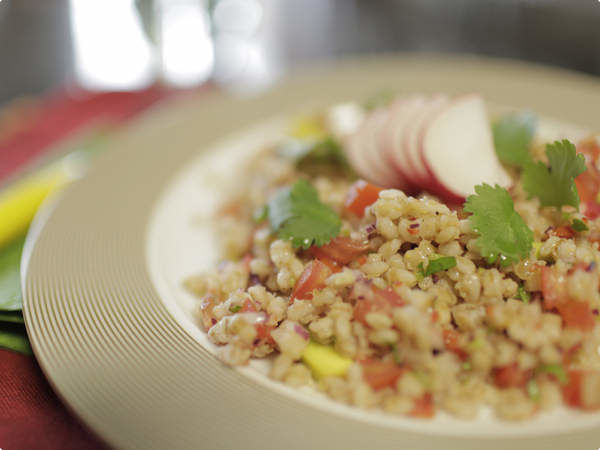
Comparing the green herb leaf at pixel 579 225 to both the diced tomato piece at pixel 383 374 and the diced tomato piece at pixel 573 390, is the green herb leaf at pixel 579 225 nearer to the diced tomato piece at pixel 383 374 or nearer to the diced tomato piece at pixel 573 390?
the diced tomato piece at pixel 573 390

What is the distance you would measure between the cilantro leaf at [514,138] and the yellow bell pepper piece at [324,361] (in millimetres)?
1556

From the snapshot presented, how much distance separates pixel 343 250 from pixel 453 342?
2.17ft

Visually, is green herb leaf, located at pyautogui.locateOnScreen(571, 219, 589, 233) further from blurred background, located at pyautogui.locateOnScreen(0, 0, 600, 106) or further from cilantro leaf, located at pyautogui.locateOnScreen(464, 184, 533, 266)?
blurred background, located at pyautogui.locateOnScreen(0, 0, 600, 106)

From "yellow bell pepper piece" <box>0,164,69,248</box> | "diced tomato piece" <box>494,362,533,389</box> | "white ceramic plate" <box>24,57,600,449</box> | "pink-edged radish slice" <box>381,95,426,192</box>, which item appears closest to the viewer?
"white ceramic plate" <box>24,57,600,449</box>

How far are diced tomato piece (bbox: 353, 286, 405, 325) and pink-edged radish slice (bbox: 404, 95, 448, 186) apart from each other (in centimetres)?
87

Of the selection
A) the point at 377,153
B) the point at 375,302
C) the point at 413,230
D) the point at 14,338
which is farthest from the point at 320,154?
the point at 14,338

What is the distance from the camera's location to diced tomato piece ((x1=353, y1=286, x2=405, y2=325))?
7.41 ft

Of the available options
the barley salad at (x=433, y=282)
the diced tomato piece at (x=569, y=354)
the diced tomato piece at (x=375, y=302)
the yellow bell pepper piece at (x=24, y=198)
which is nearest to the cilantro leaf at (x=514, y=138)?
the barley salad at (x=433, y=282)

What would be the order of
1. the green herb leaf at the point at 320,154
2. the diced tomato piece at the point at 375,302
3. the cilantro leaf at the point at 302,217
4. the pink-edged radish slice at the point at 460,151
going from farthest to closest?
the green herb leaf at the point at 320,154 → the pink-edged radish slice at the point at 460,151 → the cilantro leaf at the point at 302,217 → the diced tomato piece at the point at 375,302

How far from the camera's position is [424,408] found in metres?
2.14

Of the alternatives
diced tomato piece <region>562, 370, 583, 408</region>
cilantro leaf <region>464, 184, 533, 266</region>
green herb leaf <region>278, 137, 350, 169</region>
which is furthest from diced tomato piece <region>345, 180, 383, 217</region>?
diced tomato piece <region>562, 370, 583, 408</region>

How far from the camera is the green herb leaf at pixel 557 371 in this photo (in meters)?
2.14

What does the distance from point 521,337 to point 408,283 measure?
→ 0.51 m

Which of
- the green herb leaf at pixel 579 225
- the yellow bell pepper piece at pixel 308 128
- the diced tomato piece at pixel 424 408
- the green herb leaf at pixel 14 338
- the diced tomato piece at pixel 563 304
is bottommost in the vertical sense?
the green herb leaf at pixel 14 338
